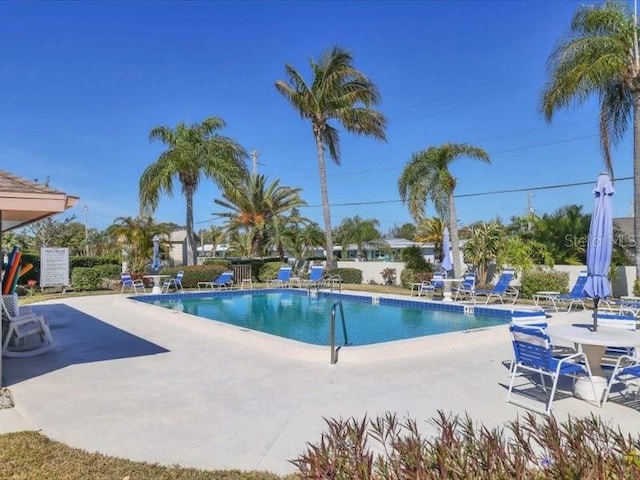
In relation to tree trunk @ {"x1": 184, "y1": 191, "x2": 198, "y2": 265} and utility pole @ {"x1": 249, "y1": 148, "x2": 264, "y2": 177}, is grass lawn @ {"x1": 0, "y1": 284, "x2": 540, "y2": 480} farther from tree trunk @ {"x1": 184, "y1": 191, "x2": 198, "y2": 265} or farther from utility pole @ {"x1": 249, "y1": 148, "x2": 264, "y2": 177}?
utility pole @ {"x1": 249, "y1": 148, "x2": 264, "y2": 177}

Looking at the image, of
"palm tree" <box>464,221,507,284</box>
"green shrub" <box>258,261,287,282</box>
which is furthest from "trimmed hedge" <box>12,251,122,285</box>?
"palm tree" <box>464,221,507,284</box>

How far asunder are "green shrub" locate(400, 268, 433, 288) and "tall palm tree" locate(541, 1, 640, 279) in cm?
766

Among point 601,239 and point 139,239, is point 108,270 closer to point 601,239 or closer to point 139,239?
point 139,239

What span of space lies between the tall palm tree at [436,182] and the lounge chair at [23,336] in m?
15.0

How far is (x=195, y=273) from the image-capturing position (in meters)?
21.6

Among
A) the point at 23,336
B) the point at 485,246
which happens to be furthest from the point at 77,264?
the point at 485,246

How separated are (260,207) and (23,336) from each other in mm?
21765

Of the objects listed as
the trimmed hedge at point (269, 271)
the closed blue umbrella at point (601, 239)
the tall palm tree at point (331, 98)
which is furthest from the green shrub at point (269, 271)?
the closed blue umbrella at point (601, 239)

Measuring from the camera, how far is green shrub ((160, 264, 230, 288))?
21.5 m

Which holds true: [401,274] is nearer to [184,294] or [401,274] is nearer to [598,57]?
[184,294]

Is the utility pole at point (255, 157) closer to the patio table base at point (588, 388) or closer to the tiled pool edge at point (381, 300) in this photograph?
the tiled pool edge at point (381, 300)

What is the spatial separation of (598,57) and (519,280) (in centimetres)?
798

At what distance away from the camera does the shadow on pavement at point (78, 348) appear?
692cm

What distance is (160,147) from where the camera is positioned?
961 inches
